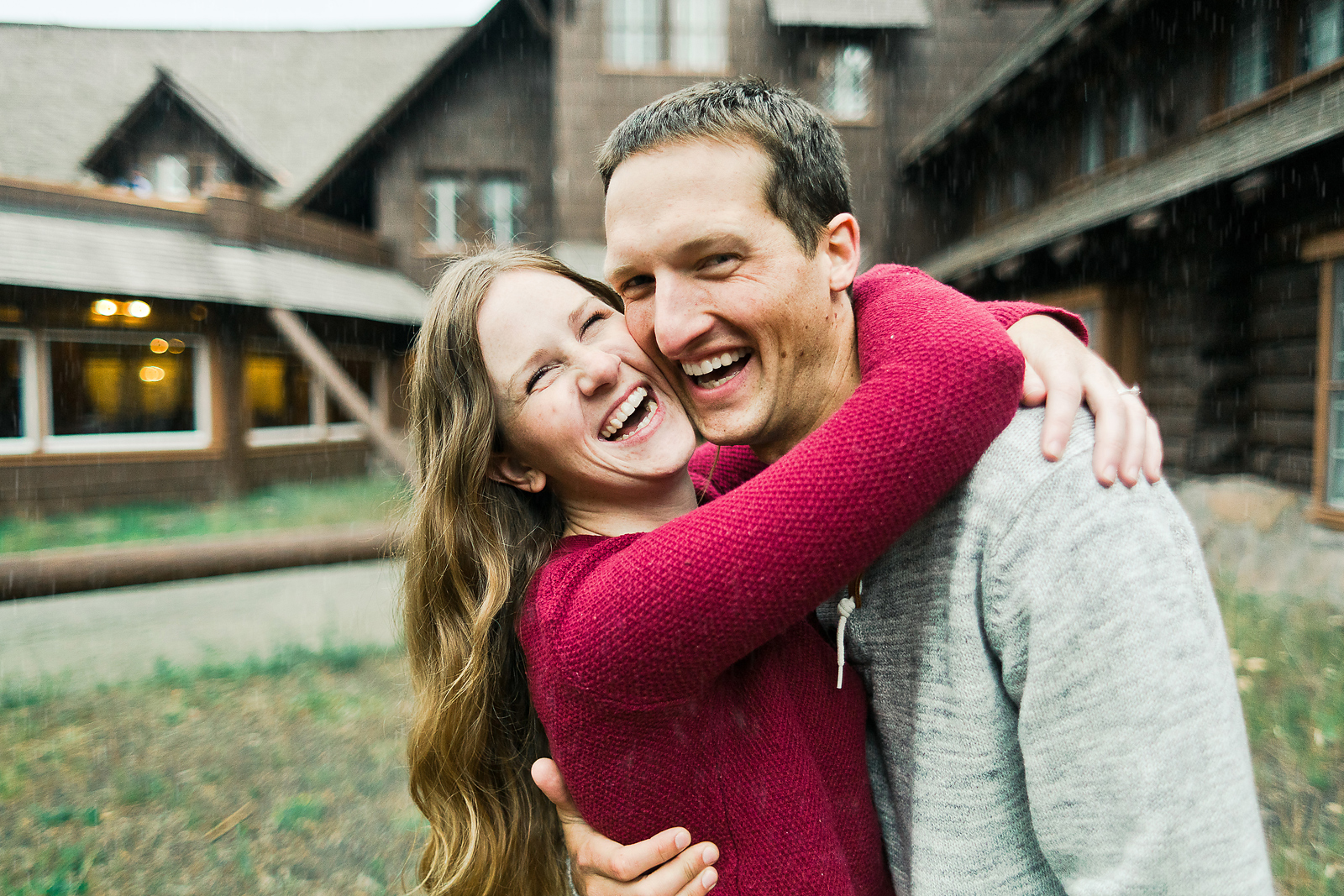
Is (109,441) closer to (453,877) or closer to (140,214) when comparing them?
(140,214)

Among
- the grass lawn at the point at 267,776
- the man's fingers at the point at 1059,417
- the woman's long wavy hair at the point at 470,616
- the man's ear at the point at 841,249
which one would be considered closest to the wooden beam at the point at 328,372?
the grass lawn at the point at 267,776

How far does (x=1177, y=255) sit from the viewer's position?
7094 millimetres

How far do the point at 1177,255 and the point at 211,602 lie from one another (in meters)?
9.15

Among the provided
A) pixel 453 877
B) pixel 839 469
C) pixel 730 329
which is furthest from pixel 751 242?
pixel 453 877

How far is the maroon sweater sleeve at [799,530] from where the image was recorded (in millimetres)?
1167

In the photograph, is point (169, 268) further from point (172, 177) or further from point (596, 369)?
point (596, 369)

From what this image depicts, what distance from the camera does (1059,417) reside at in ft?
4.00

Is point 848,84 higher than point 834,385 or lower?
higher

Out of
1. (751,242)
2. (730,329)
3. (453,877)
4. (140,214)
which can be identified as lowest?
(453,877)

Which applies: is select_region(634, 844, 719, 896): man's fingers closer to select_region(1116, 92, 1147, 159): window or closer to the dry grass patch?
the dry grass patch

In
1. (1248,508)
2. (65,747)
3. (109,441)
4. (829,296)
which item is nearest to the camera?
(829,296)

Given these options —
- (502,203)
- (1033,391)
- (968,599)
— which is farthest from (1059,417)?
(502,203)

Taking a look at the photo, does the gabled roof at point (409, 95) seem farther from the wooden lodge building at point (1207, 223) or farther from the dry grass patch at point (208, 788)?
the dry grass patch at point (208, 788)

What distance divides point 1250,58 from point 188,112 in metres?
15.9
